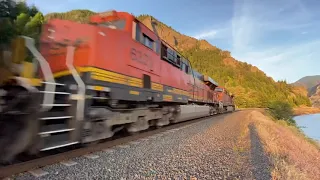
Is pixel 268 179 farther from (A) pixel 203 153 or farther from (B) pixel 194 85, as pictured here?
(B) pixel 194 85

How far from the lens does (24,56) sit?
4.55 meters

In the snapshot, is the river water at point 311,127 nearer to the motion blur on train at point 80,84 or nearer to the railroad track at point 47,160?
the motion blur on train at point 80,84

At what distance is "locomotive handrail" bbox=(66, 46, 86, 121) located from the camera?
200 inches

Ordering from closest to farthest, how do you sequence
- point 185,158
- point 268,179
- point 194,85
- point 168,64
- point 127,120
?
point 268,179 < point 185,158 < point 127,120 < point 168,64 < point 194,85

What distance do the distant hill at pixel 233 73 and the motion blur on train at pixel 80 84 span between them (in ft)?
221

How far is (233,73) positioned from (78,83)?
13016 centimetres

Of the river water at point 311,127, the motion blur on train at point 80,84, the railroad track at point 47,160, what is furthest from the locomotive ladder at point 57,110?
the river water at point 311,127

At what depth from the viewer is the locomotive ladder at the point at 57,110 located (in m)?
4.38

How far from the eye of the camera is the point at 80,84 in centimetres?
526

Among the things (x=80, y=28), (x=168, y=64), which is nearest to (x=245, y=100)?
(x=168, y=64)

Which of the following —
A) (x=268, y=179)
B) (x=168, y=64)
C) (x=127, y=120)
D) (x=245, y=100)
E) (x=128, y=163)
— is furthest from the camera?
(x=245, y=100)

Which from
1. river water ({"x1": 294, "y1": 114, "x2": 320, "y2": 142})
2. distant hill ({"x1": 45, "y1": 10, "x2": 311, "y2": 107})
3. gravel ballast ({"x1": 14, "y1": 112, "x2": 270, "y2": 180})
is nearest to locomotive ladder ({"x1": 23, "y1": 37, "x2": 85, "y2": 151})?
gravel ballast ({"x1": 14, "y1": 112, "x2": 270, "y2": 180})

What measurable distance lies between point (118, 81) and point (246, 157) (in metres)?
3.44

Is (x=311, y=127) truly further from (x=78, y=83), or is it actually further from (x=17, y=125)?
(x=17, y=125)
